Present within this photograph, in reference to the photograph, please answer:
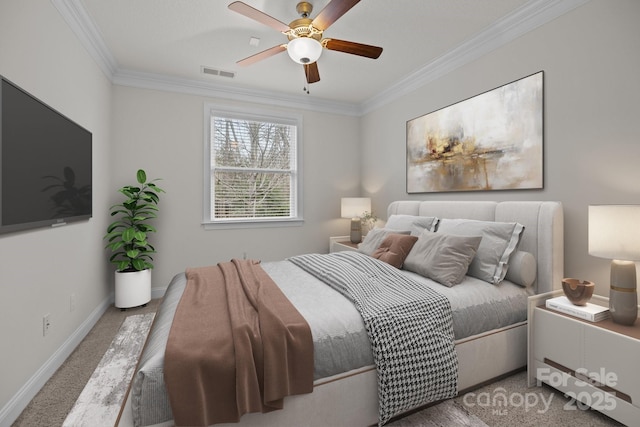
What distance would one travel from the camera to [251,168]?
4.26 metres

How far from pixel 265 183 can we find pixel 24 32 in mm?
2833

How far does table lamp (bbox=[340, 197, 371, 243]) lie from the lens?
4215 millimetres

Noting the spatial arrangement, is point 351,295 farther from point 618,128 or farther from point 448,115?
point 448,115

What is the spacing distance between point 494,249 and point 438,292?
70 centimetres

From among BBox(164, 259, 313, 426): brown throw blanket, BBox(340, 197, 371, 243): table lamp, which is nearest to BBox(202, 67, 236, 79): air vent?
BBox(340, 197, 371, 243): table lamp

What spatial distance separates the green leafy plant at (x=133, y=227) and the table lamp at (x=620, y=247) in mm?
3800

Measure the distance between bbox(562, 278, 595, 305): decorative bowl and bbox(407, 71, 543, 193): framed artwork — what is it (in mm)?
895

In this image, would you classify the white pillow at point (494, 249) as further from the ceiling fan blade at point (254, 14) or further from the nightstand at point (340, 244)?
the ceiling fan blade at point (254, 14)

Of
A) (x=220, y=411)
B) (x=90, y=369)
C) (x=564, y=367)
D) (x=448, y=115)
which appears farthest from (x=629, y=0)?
(x=90, y=369)

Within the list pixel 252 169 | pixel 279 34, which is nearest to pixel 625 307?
pixel 279 34

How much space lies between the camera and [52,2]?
2.10 metres

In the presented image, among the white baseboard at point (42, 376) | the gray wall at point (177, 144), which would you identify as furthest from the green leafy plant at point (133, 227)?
the white baseboard at point (42, 376)

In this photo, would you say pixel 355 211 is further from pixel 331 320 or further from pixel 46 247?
pixel 46 247

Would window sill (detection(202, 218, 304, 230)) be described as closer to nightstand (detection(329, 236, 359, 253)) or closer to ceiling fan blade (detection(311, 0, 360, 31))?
nightstand (detection(329, 236, 359, 253))
